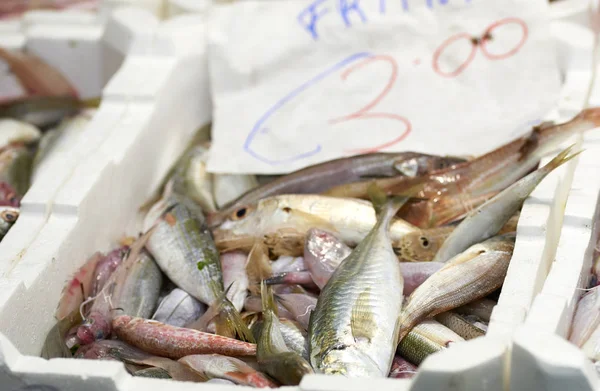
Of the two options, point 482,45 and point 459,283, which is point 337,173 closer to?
point 459,283

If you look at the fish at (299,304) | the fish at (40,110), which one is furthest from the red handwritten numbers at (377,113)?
the fish at (40,110)

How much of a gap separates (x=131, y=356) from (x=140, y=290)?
24 centimetres

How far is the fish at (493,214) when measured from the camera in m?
1.94

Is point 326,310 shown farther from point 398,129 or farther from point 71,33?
point 71,33

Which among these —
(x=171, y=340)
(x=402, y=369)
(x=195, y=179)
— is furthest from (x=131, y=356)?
(x=195, y=179)

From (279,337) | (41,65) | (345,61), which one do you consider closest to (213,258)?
(279,337)

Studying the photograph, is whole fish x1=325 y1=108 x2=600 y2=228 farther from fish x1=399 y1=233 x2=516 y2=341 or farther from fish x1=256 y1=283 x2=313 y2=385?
fish x1=256 y1=283 x2=313 y2=385

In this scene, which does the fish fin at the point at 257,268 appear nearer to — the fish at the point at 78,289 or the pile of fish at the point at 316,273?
the pile of fish at the point at 316,273

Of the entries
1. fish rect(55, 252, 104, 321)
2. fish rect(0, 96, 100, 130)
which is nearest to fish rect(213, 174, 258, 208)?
fish rect(55, 252, 104, 321)

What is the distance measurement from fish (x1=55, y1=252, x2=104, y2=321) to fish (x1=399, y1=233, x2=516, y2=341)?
2.79 feet

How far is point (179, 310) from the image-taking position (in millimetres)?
2016

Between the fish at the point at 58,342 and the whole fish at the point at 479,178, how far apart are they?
92cm

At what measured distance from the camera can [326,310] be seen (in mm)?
1743

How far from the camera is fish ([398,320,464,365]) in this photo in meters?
1.73
